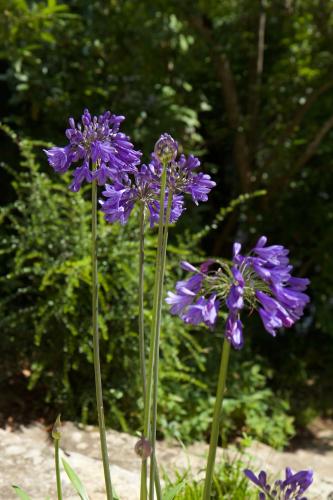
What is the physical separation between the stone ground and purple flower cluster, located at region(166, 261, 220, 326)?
1418 millimetres

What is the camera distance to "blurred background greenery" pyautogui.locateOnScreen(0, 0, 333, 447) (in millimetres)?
3842

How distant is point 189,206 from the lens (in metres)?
5.30

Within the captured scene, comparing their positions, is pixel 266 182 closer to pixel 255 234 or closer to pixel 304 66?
pixel 255 234

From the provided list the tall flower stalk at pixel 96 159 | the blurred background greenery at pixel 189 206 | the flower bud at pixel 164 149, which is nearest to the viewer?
the flower bud at pixel 164 149

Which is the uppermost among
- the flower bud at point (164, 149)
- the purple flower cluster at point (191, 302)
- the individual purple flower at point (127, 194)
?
the flower bud at point (164, 149)

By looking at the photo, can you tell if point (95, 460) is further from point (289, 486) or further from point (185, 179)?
point (185, 179)

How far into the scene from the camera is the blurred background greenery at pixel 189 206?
3842 millimetres

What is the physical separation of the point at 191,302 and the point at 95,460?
6.14ft

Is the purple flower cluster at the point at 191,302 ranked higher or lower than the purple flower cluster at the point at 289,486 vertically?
higher

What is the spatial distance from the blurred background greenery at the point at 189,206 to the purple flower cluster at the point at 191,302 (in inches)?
82.3

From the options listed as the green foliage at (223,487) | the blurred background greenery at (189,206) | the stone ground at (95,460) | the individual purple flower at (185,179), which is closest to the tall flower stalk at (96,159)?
the individual purple flower at (185,179)

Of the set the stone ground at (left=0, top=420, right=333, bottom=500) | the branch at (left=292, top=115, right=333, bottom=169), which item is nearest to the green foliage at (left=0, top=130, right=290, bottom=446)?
the stone ground at (left=0, top=420, right=333, bottom=500)

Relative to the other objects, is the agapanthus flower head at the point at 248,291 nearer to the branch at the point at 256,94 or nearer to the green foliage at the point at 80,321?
the green foliage at the point at 80,321

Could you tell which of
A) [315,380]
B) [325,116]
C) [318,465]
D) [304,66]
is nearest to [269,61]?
[304,66]
